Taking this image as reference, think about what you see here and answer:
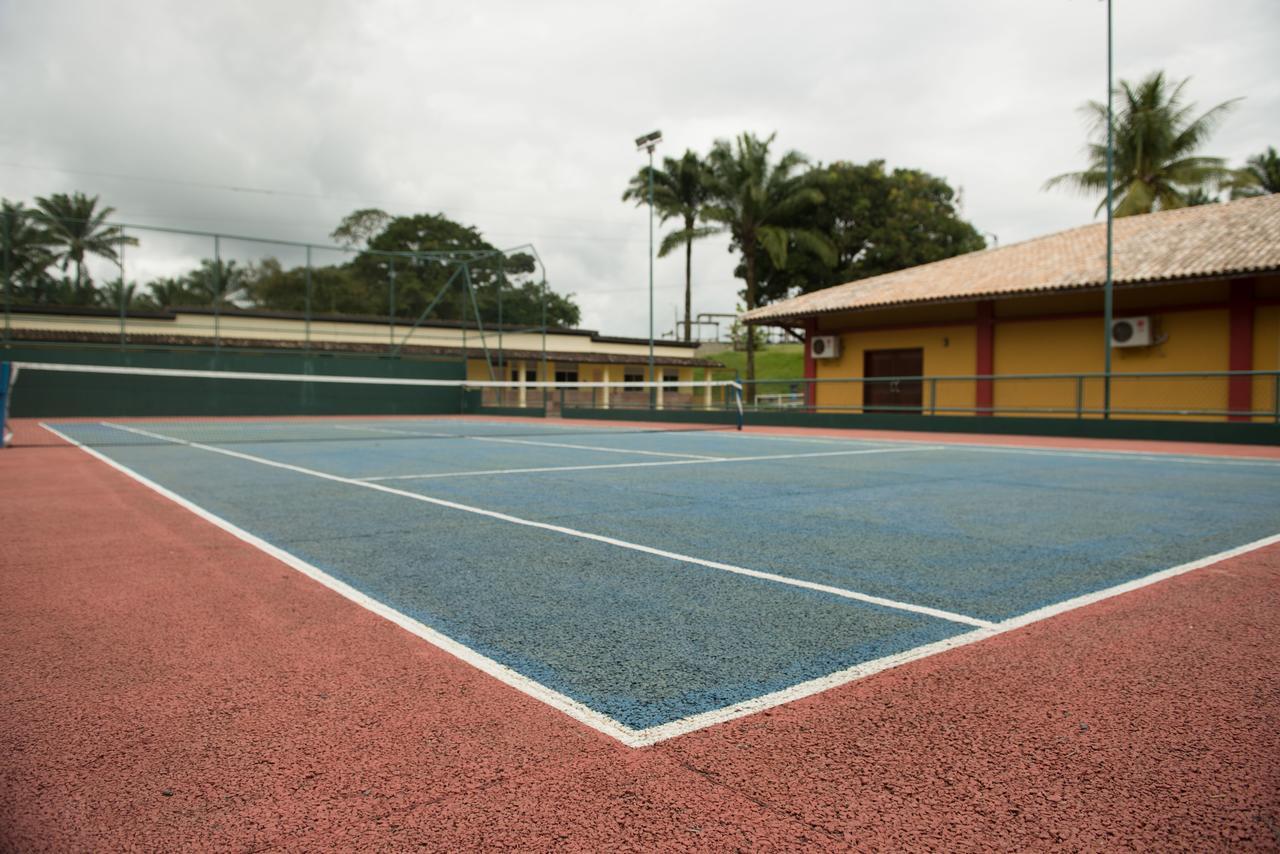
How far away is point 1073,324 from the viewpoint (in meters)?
23.2

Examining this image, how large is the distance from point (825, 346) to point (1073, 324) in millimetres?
8068

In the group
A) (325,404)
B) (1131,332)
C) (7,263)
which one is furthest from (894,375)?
(7,263)

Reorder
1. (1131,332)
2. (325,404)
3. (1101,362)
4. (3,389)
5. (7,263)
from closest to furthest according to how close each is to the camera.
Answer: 1. (3,389)
2. (1131,332)
3. (1101,362)
4. (7,263)
5. (325,404)

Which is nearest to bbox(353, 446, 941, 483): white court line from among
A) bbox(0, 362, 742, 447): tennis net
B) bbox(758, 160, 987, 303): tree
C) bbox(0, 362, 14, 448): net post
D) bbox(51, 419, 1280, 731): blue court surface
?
bbox(51, 419, 1280, 731): blue court surface

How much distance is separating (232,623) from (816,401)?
27137 mm

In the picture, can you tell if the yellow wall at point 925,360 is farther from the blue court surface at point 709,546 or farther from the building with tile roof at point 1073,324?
the blue court surface at point 709,546

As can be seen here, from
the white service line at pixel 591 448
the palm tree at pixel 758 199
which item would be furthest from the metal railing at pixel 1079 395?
the palm tree at pixel 758 199

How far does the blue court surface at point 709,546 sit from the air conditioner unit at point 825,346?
58.7ft

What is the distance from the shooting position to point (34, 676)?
287 cm

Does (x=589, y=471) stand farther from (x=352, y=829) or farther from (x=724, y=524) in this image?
(x=352, y=829)

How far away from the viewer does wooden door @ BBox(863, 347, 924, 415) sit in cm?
2655

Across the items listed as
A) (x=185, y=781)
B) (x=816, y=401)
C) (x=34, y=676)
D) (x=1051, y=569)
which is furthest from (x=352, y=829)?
(x=816, y=401)

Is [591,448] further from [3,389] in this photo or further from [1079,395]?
[1079,395]

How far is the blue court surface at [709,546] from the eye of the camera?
3.12 metres
